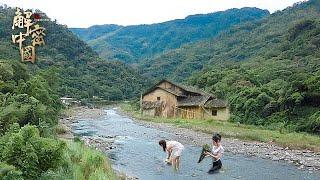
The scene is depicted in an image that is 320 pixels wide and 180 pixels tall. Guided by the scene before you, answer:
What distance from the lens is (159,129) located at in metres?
46.1

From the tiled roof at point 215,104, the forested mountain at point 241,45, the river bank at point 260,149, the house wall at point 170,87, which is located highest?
the forested mountain at point 241,45

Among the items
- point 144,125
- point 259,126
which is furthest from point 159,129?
point 259,126

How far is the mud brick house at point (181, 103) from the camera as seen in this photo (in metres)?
53.5

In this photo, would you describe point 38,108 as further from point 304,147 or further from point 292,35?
point 292,35

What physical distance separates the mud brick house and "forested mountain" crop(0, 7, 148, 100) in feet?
104

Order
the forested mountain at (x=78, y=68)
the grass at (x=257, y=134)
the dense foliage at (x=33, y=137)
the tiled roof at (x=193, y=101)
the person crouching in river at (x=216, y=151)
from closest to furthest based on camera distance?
the dense foliage at (x=33, y=137)
the person crouching in river at (x=216, y=151)
the grass at (x=257, y=134)
the tiled roof at (x=193, y=101)
the forested mountain at (x=78, y=68)

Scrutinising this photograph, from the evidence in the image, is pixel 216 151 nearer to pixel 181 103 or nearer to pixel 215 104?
pixel 215 104

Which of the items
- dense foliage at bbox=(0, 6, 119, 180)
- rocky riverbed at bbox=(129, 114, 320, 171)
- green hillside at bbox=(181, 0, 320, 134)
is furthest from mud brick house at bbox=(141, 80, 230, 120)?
dense foliage at bbox=(0, 6, 119, 180)

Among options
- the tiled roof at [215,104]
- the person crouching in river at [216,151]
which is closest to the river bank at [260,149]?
the tiled roof at [215,104]

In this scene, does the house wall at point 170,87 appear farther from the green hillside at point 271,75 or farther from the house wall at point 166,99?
the green hillside at point 271,75

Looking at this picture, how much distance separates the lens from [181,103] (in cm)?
5866

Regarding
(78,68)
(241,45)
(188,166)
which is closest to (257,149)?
(188,166)

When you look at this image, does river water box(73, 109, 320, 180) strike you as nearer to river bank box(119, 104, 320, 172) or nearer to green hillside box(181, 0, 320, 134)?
river bank box(119, 104, 320, 172)

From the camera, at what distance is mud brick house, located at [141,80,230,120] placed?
175 ft
